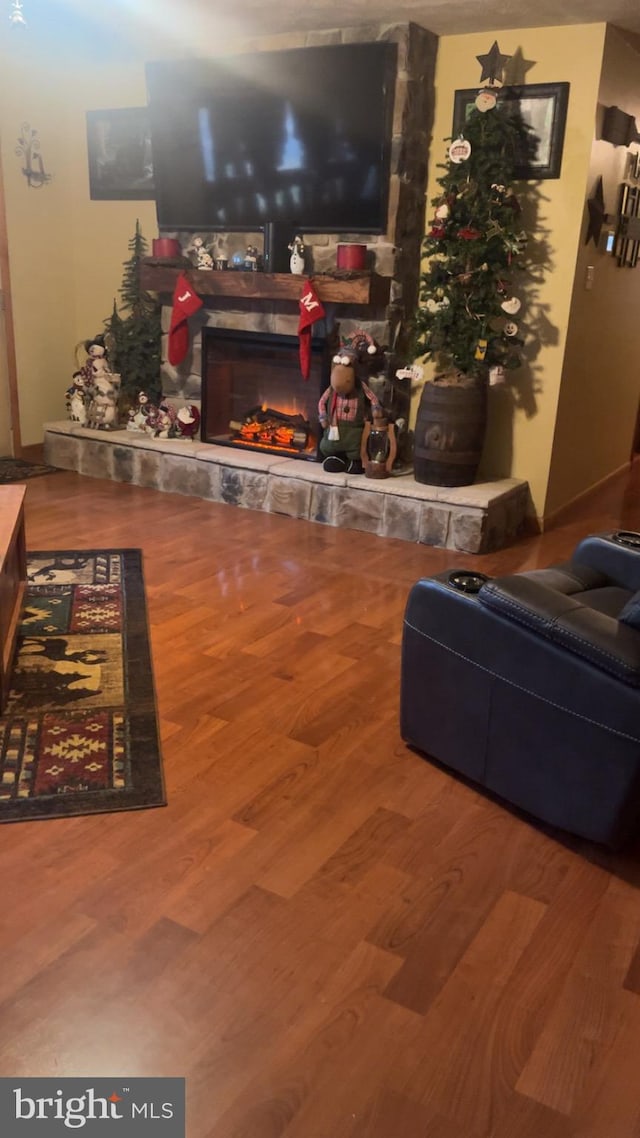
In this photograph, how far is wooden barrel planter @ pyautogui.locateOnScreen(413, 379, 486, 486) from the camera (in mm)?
4332

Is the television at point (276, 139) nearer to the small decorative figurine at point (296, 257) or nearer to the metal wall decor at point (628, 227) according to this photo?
the small decorative figurine at point (296, 257)

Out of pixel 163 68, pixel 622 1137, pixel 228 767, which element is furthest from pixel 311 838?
A: pixel 163 68

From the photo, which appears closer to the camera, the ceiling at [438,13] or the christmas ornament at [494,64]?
the ceiling at [438,13]

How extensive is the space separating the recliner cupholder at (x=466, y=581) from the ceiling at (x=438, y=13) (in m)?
2.86

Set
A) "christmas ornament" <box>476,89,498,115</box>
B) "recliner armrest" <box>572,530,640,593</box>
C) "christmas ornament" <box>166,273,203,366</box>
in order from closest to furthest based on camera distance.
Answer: "recliner armrest" <box>572,530,640,593</box>, "christmas ornament" <box>476,89,498,115</box>, "christmas ornament" <box>166,273,203,366</box>

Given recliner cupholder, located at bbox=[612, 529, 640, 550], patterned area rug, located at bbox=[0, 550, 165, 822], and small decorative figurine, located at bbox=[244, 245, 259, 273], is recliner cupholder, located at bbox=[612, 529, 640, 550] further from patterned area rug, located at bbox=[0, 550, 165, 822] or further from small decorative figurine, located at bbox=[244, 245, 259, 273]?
small decorative figurine, located at bbox=[244, 245, 259, 273]

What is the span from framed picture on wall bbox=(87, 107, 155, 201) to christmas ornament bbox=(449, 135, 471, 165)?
2.16 metres

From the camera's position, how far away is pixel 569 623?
6.48ft

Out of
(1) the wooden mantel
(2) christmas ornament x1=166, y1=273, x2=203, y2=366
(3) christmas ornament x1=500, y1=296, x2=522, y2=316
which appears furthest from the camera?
(2) christmas ornament x1=166, y1=273, x2=203, y2=366

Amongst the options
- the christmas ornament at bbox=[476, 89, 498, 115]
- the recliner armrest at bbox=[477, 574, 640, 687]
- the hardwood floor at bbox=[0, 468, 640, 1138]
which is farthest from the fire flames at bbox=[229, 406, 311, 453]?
the recliner armrest at bbox=[477, 574, 640, 687]

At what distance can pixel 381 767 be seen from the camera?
242 centimetres

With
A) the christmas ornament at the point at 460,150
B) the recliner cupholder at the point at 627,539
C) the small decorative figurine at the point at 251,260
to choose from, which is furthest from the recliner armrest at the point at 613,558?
the small decorative figurine at the point at 251,260

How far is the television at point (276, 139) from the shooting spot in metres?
4.41

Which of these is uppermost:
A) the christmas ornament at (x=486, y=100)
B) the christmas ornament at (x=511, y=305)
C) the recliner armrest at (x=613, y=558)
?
the christmas ornament at (x=486, y=100)
